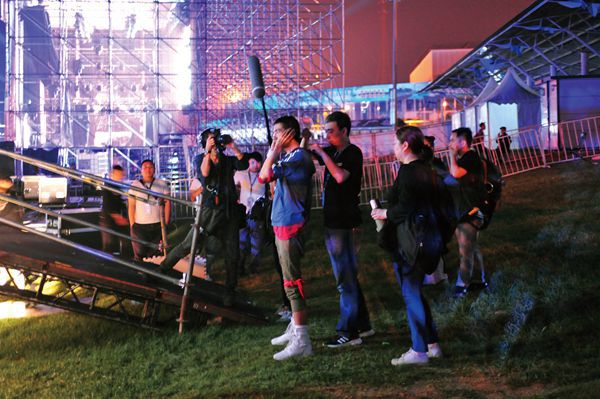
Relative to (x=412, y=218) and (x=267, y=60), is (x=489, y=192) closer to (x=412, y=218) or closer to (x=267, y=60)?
(x=412, y=218)

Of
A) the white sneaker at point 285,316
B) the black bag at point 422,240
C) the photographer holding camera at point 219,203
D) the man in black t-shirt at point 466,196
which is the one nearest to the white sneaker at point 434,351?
the black bag at point 422,240

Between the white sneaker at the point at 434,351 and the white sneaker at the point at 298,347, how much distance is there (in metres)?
0.96

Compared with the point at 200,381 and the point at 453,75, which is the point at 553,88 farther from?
the point at 453,75

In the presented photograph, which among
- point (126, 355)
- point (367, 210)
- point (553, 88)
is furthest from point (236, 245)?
point (553, 88)

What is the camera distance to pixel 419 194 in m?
5.19

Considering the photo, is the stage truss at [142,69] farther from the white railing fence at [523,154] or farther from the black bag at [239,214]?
the black bag at [239,214]

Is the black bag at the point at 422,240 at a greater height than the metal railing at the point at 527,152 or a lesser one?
lesser

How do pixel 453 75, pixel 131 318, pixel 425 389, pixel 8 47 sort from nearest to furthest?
pixel 425 389, pixel 131 318, pixel 8 47, pixel 453 75

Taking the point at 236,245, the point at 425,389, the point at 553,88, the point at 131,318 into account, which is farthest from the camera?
the point at 553,88

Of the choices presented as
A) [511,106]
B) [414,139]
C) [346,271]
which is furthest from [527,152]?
[414,139]

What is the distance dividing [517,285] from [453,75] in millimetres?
38548

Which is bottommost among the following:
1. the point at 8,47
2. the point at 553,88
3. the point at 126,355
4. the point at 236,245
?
the point at 126,355

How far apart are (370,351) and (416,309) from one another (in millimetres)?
637

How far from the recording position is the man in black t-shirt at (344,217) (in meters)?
5.81
